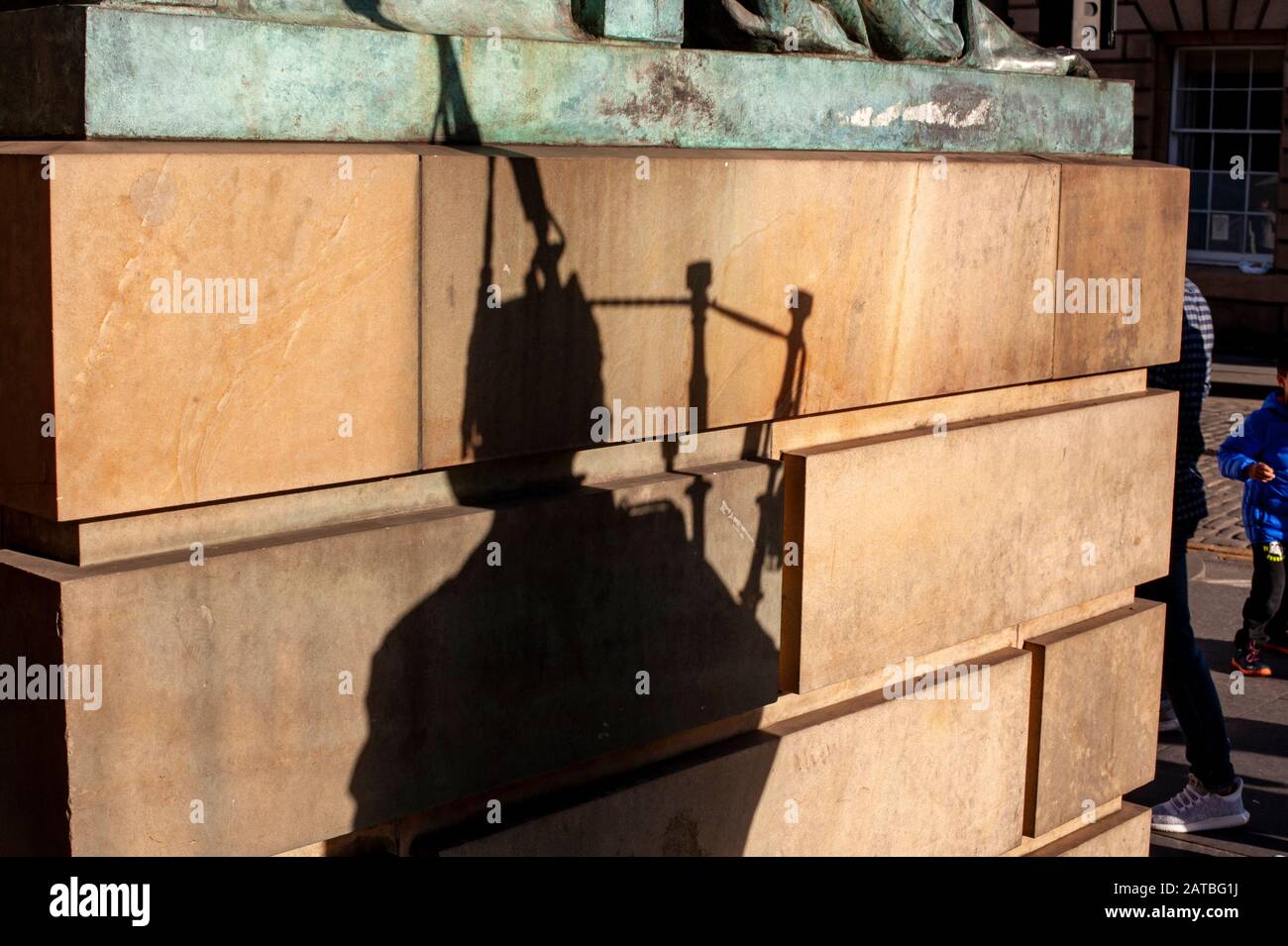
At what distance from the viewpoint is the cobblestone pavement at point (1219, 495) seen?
11.2 m

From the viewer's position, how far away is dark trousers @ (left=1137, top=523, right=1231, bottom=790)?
6133 millimetres

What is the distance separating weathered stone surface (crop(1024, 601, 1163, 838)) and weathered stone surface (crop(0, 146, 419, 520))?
2499mm

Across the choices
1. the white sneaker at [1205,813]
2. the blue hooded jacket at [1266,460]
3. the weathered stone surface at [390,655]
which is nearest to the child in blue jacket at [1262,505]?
the blue hooded jacket at [1266,460]

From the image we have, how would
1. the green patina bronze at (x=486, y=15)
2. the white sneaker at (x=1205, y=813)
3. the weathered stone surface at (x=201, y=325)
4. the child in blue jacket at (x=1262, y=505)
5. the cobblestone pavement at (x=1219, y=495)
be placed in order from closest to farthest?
the weathered stone surface at (x=201, y=325) < the green patina bronze at (x=486, y=15) < the white sneaker at (x=1205, y=813) < the child in blue jacket at (x=1262, y=505) < the cobblestone pavement at (x=1219, y=495)

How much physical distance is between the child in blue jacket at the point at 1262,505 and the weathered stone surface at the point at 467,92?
3.80 meters

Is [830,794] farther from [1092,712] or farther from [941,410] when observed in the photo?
[1092,712]

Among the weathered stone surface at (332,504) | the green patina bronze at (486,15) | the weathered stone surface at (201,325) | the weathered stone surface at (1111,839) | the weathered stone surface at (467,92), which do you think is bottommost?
the weathered stone surface at (1111,839)

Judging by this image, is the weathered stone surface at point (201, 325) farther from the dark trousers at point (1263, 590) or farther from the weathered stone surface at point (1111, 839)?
the dark trousers at point (1263, 590)

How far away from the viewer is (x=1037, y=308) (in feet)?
14.6

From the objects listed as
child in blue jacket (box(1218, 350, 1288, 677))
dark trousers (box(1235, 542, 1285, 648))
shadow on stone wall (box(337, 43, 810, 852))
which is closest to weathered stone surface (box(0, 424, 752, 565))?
shadow on stone wall (box(337, 43, 810, 852))

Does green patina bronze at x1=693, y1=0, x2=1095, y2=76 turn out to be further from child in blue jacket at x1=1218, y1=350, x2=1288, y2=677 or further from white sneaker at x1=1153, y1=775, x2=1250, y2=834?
child in blue jacket at x1=1218, y1=350, x2=1288, y2=677
